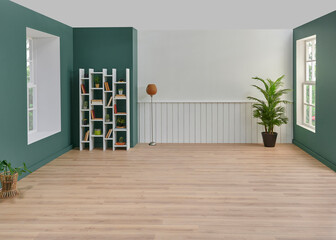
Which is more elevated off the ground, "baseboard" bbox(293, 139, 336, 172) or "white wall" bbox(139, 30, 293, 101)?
"white wall" bbox(139, 30, 293, 101)

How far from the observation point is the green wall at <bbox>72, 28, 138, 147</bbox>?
8.22 meters

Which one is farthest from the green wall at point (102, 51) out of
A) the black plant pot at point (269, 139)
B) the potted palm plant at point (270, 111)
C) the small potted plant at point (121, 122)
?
the black plant pot at point (269, 139)

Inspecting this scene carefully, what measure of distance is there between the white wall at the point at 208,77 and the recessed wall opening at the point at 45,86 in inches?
79.2

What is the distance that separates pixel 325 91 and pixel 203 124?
2879 mm

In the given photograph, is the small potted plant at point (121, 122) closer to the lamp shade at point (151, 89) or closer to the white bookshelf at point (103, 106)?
the white bookshelf at point (103, 106)

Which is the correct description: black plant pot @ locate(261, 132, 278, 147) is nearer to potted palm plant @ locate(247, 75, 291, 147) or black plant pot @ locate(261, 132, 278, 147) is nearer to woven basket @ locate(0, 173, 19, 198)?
potted palm plant @ locate(247, 75, 291, 147)

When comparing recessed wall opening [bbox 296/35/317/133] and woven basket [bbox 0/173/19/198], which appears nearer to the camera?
woven basket [bbox 0/173/19/198]

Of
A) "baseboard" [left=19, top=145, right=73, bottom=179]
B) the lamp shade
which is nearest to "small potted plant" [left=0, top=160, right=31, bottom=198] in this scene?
"baseboard" [left=19, top=145, right=73, bottom=179]

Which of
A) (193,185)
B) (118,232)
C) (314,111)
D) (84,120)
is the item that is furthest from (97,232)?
(314,111)

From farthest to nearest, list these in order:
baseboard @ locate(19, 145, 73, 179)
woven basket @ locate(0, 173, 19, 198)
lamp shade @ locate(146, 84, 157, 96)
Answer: lamp shade @ locate(146, 84, 157, 96) < baseboard @ locate(19, 145, 73, 179) < woven basket @ locate(0, 173, 19, 198)

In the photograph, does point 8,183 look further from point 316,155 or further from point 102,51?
point 316,155

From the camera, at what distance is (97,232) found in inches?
148

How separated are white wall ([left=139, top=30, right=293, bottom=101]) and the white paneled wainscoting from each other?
0.19 metres

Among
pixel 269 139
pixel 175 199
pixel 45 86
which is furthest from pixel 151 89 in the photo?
pixel 175 199
